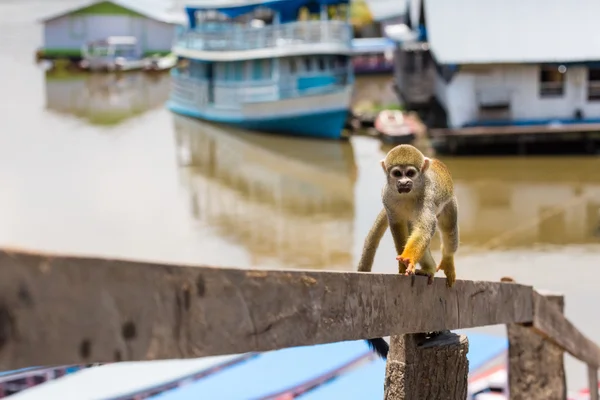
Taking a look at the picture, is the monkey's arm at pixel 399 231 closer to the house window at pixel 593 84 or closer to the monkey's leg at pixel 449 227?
the monkey's leg at pixel 449 227

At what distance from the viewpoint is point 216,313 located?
5.13ft

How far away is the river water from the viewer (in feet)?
41.8

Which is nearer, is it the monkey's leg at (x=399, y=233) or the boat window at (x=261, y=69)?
the monkey's leg at (x=399, y=233)

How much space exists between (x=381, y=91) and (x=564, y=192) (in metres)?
14.8

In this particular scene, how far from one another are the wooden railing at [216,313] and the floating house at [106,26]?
126 ft

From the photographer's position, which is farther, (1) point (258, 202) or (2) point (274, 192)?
(2) point (274, 192)

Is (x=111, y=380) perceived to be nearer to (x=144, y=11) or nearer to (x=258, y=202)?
(x=258, y=202)

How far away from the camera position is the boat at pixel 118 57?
123 feet

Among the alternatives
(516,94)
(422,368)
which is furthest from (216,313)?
(516,94)

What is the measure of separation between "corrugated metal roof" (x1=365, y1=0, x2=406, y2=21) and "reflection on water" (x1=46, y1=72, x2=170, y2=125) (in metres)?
8.85

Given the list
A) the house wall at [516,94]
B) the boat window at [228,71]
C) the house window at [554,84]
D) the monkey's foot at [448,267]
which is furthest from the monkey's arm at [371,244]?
the boat window at [228,71]

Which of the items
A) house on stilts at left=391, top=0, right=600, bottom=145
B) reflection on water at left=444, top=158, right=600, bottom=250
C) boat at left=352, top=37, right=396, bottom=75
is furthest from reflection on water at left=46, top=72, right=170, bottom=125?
reflection on water at left=444, top=158, right=600, bottom=250

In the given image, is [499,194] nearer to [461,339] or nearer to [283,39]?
[283,39]

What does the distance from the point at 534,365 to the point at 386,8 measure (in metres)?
35.4
